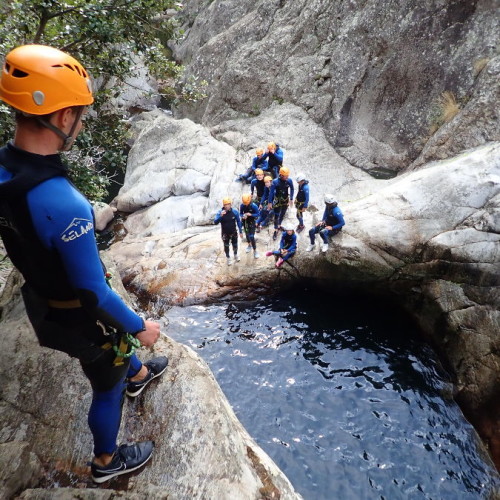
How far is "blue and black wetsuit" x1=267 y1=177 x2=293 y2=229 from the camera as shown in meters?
13.5

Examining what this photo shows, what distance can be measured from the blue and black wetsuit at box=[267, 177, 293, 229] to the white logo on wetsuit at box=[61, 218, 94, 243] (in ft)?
37.7

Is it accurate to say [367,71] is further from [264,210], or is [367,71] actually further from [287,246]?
[287,246]

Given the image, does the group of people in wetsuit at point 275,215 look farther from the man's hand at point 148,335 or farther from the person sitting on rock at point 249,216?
the man's hand at point 148,335

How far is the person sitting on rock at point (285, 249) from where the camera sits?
39.2 feet

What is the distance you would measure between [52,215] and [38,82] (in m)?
0.87

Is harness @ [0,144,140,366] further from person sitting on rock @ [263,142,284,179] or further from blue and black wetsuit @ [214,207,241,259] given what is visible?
person sitting on rock @ [263,142,284,179]

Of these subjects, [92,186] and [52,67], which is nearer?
[52,67]

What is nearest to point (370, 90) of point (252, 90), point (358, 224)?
point (252, 90)

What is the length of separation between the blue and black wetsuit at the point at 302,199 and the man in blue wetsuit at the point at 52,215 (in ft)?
35.4

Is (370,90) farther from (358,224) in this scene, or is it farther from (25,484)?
(25,484)

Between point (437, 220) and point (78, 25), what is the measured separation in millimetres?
9705

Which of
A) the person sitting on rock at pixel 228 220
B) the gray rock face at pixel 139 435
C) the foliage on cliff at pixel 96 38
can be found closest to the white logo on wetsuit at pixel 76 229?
the gray rock face at pixel 139 435

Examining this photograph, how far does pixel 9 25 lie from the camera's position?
7.08 meters

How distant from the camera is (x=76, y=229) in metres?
2.33
